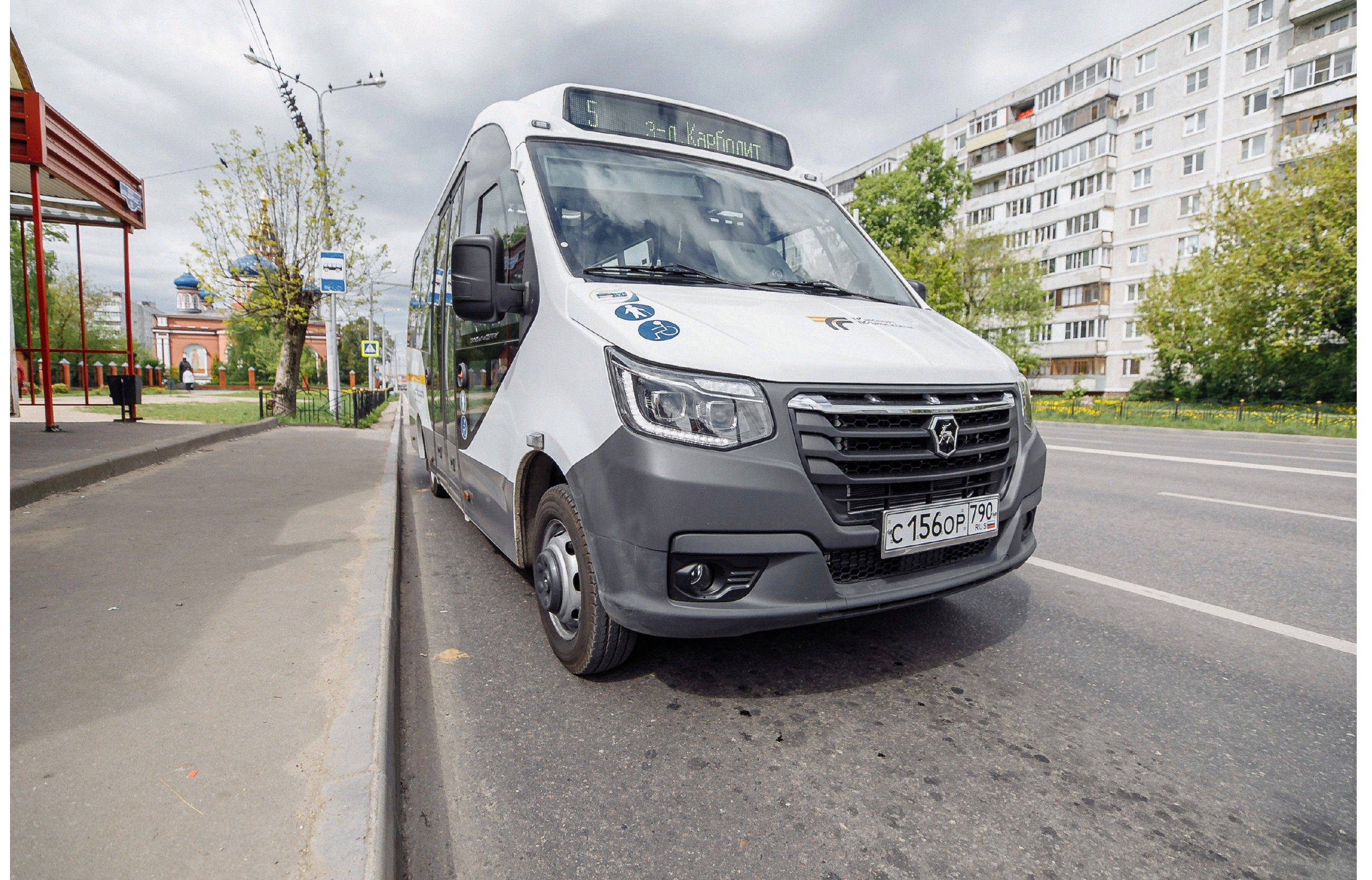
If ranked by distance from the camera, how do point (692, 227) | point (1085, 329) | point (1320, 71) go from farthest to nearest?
point (1085, 329) < point (1320, 71) < point (692, 227)

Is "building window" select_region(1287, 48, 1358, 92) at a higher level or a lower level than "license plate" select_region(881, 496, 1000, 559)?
higher

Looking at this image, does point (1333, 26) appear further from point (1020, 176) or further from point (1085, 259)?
point (1020, 176)

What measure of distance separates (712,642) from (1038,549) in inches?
114

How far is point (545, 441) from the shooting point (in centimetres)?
296

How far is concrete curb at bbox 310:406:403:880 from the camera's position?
177 cm

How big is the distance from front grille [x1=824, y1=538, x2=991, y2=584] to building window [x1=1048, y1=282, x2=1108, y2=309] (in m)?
49.9

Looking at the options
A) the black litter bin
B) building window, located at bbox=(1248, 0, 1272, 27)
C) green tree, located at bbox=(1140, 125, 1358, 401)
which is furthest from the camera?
building window, located at bbox=(1248, 0, 1272, 27)

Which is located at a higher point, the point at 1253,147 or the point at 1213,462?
the point at 1253,147

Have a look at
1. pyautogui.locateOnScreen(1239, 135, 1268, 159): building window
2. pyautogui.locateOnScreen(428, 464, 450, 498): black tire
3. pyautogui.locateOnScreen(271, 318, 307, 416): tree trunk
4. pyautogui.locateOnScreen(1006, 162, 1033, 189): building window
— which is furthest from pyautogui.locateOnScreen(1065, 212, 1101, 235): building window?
pyautogui.locateOnScreen(428, 464, 450, 498): black tire

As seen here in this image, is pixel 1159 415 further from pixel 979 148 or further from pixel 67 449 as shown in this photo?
pixel 979 148

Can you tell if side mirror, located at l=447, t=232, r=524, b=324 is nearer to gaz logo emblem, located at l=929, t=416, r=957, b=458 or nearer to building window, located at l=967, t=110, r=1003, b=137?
gaz logo emblem, located at l=929, t=416, r=957, b=458

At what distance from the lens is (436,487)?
7270 millimetres

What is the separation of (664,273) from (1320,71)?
160ft

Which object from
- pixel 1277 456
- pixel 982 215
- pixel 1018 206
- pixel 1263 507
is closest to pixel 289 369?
pixel 1263 507
